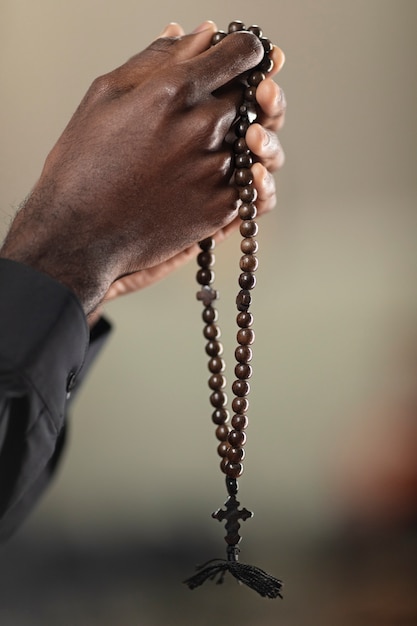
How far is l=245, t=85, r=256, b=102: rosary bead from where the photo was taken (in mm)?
804

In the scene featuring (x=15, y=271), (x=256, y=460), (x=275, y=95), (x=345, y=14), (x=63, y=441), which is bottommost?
(x=256, y=460)

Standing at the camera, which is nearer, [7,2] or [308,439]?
[7,2]

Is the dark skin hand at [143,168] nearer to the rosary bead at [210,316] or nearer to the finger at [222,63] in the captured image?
the finger at [222,63]

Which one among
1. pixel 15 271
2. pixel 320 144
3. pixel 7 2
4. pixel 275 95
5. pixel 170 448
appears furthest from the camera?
pixel 170 448

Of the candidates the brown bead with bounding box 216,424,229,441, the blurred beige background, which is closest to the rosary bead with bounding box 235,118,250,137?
the brown bead with bounding box 216,424,229,441

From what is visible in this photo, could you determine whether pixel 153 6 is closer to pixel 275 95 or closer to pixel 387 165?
pixel 387 165

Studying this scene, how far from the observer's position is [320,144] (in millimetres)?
2318

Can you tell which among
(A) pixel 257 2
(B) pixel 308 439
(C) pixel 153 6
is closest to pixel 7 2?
(C) pixel 153 6

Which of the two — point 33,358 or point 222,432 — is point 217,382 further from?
point 33,358

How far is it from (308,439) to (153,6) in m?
1.36

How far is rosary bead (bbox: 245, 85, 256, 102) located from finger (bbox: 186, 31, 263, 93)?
3cm

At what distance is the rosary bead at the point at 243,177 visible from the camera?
31.5 inches

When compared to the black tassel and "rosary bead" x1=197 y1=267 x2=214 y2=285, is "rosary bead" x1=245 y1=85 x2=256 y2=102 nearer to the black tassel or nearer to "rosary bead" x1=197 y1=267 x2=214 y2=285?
"rosary bead" x1=197 y1=267 x2=214 y2=285

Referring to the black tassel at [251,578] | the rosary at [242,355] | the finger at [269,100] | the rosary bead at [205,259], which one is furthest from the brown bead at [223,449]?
the finger at [269,100]
